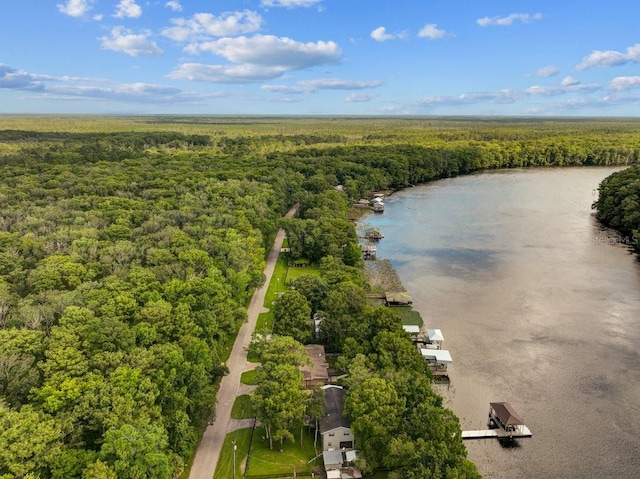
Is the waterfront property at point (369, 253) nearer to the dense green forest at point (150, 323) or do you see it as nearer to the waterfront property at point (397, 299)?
the dense green forest at point (150, 323)

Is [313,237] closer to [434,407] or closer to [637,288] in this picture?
[434,407]

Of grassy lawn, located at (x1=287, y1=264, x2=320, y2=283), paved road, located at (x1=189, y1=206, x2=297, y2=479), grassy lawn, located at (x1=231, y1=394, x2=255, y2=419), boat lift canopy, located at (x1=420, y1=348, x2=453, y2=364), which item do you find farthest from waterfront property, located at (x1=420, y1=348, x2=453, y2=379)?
grassy lawn, located at (x1=287, y1=264, x2=320, y2=283)

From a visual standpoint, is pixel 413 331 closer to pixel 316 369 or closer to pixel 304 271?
pixel 316 369

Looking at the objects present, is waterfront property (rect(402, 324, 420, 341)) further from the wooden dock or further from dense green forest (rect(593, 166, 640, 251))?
dense green forest (rect(593, 166, 640, 251))

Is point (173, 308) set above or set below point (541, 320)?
above

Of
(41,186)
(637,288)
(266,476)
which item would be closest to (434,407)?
(266,476)

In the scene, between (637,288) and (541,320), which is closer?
(541,320)

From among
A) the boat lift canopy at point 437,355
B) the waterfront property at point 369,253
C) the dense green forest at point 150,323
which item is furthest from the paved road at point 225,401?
the waterfront property at point 369,253
